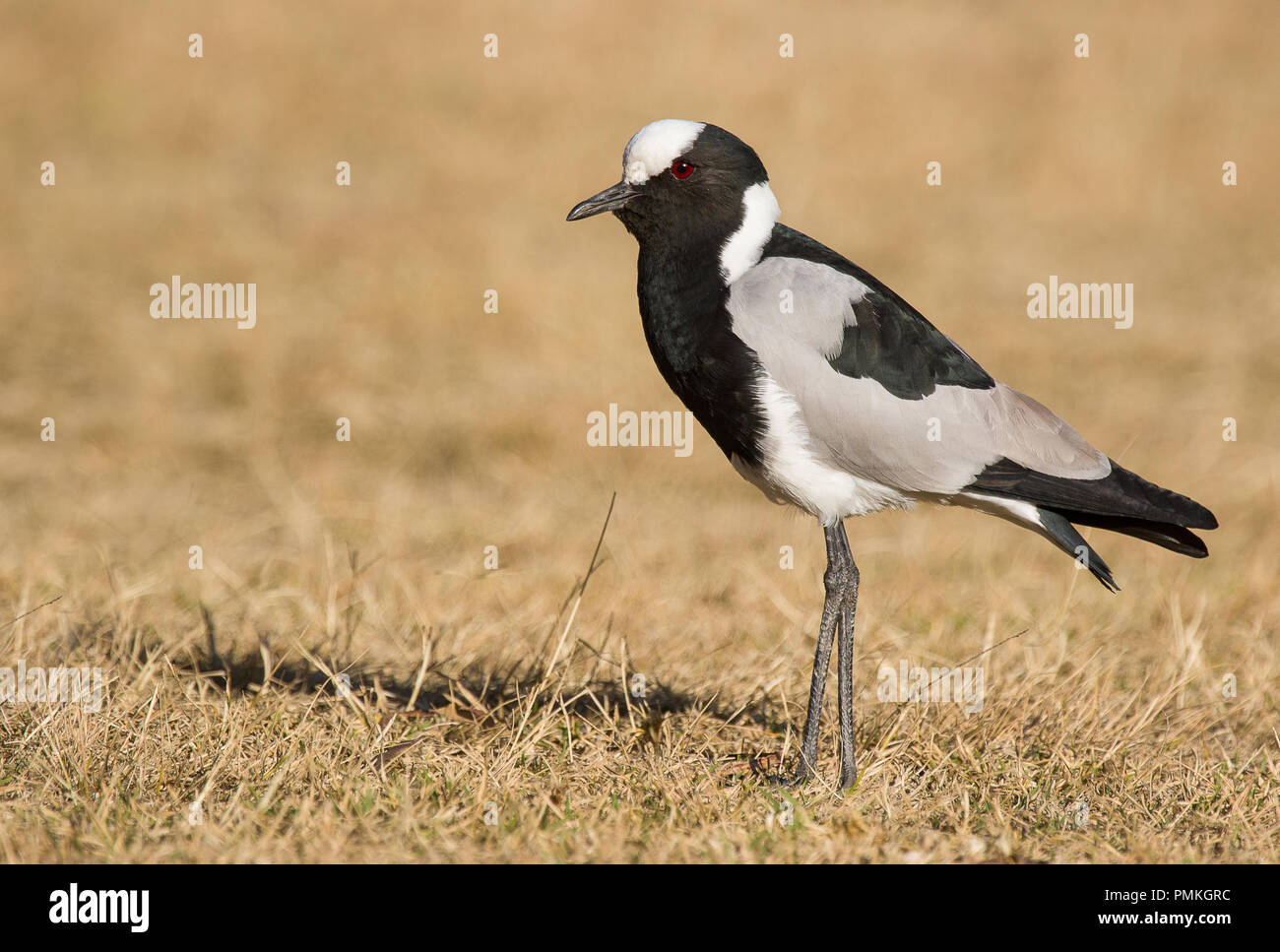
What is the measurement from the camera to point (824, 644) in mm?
3986

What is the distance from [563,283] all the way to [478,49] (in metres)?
4.57

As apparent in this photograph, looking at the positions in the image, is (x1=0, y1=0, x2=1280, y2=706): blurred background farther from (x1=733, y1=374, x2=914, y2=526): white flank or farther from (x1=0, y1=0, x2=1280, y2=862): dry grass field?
(x1=733, y1=374, x2=914, y2=526): white flank

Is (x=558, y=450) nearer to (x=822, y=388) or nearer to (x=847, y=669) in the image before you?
(x=847, y=669)

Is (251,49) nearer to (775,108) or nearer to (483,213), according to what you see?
(483,213)

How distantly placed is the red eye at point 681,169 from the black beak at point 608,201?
12 cm

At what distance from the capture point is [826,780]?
12.5 feet

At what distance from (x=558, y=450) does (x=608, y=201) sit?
402 centimetres

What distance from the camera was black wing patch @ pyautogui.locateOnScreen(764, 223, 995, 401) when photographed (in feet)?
12.4

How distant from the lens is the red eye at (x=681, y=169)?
3.86m

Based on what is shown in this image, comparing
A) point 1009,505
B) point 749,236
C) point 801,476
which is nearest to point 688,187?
point 749,236

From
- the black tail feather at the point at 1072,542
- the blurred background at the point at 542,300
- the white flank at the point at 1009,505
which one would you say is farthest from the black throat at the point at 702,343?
the blurred background at the point at 542,300

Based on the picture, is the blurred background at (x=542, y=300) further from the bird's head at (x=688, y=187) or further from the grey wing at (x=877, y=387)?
the bird's head at (x=688, y=187)

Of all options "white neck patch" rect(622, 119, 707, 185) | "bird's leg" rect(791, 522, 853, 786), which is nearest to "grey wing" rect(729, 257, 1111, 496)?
"bird's leg" rect(791, 522, 853, 786)
